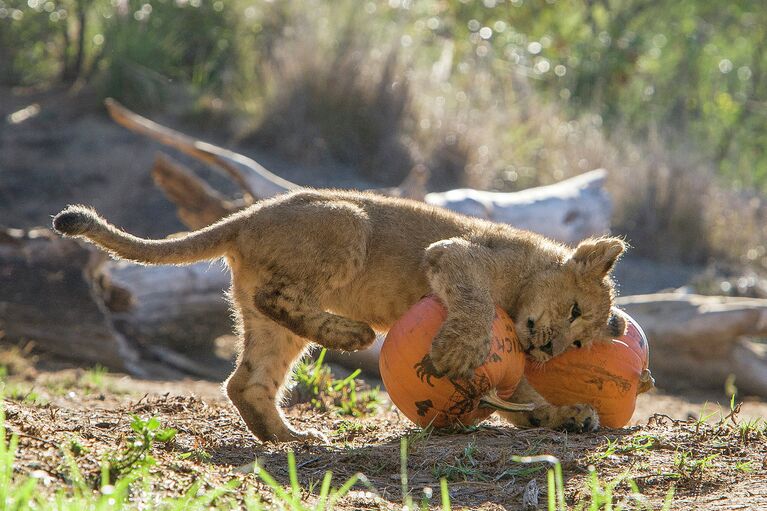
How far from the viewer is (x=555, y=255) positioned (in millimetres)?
5539

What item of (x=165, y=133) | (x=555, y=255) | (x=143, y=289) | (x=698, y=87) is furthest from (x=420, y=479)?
(x=698, y=87)

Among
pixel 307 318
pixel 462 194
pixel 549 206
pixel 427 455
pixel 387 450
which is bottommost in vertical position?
pixel 549 206

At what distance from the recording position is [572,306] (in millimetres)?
5281

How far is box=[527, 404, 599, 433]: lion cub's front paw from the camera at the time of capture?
499 cm

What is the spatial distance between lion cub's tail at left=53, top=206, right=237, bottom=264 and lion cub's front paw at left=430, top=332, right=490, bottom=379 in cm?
126

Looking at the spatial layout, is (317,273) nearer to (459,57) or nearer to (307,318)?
(307,318)

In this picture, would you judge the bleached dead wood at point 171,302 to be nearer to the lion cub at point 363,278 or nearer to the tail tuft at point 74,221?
the lion cub at point 363,278

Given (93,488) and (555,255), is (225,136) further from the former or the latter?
(93,488)

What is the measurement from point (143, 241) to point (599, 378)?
2.39 meters

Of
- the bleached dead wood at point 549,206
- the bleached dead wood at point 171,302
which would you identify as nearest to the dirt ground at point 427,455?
the bleached dead wood at point 171,302

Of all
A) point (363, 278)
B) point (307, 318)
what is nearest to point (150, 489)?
point (307, 318)

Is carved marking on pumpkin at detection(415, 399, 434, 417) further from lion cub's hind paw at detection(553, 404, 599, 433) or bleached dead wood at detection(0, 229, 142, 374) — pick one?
bleached dead wood at detection(0, 229, 142, 374)

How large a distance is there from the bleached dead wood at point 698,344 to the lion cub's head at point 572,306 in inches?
151

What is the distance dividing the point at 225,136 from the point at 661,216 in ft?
19.7
